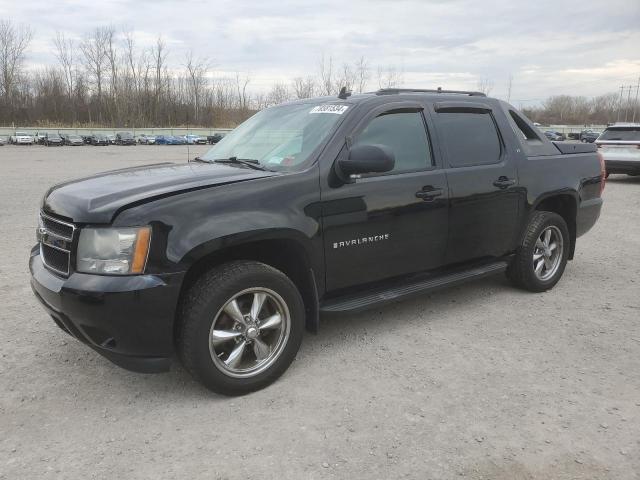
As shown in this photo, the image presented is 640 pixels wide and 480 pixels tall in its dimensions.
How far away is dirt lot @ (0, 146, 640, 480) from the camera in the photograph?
264 centimetres

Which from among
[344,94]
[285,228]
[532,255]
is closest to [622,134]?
[532,255]

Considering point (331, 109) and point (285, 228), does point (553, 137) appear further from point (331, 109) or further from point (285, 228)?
point (285, 228)

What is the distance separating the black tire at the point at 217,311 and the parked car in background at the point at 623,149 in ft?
47.8

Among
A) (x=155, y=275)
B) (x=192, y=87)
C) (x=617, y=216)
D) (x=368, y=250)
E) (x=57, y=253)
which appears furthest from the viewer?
(x=192, y=87)

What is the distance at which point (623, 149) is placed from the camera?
15.1 metres

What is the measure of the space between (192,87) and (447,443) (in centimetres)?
10106

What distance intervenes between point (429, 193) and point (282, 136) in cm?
119

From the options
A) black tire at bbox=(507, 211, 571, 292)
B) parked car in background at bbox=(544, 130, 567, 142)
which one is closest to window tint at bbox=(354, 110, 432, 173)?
black tire at bbox=(507, 211, 571, 292)

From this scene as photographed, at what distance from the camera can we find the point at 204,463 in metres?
2.64

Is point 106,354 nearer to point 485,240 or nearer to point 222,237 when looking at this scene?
point 222,237

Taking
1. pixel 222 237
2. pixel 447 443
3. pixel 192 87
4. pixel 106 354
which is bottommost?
pixel 447 443

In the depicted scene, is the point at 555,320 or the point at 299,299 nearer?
the point at 299,299

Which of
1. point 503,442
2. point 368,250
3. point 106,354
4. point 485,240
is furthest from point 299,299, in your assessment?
point 485,240

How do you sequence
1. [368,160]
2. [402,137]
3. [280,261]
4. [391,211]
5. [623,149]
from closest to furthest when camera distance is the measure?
[368,160], [280,261], [391,211], [402,137], [623,149]
